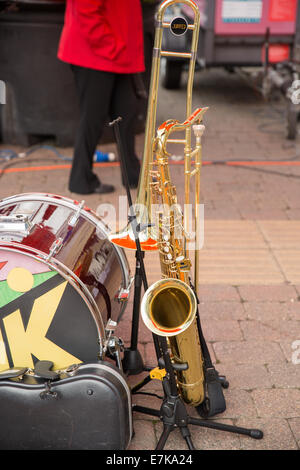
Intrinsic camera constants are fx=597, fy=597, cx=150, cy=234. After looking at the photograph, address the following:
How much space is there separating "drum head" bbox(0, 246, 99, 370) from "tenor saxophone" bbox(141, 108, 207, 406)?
0.89 ft

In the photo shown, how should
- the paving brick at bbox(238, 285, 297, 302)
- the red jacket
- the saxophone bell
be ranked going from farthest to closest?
the red jacket < the paving brick at bbox(238, 285, 297, 302) < the saxophone bell

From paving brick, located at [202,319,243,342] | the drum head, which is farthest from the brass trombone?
paving brick, located at [202,319,243,342]

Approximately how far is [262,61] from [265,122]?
0.65m

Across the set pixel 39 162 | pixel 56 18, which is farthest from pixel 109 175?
pixel 56 18

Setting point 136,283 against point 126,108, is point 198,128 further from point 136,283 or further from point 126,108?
point 126,108

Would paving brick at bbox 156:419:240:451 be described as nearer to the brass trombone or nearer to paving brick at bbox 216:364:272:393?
paving brick at bbox 216:364:272:393

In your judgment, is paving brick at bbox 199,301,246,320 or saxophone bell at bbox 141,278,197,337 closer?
saxophone bell at bbox 141,278,197,337

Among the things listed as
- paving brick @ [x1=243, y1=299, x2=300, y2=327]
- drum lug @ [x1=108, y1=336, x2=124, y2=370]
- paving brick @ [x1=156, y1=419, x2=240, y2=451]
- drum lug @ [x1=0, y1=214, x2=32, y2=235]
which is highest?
drum lug @ [x1=0, y1=214, x2=32, y2=235]

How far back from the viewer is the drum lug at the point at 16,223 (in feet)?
7.10

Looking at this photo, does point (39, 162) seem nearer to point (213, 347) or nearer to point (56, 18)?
point (56, 18)

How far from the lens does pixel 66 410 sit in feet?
6.84

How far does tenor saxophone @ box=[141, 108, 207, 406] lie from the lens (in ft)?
6.88

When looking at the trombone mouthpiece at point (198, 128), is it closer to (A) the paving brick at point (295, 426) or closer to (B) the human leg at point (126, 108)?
(A) the paving brick at point (295, 426)

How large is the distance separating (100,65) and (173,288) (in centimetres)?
241
